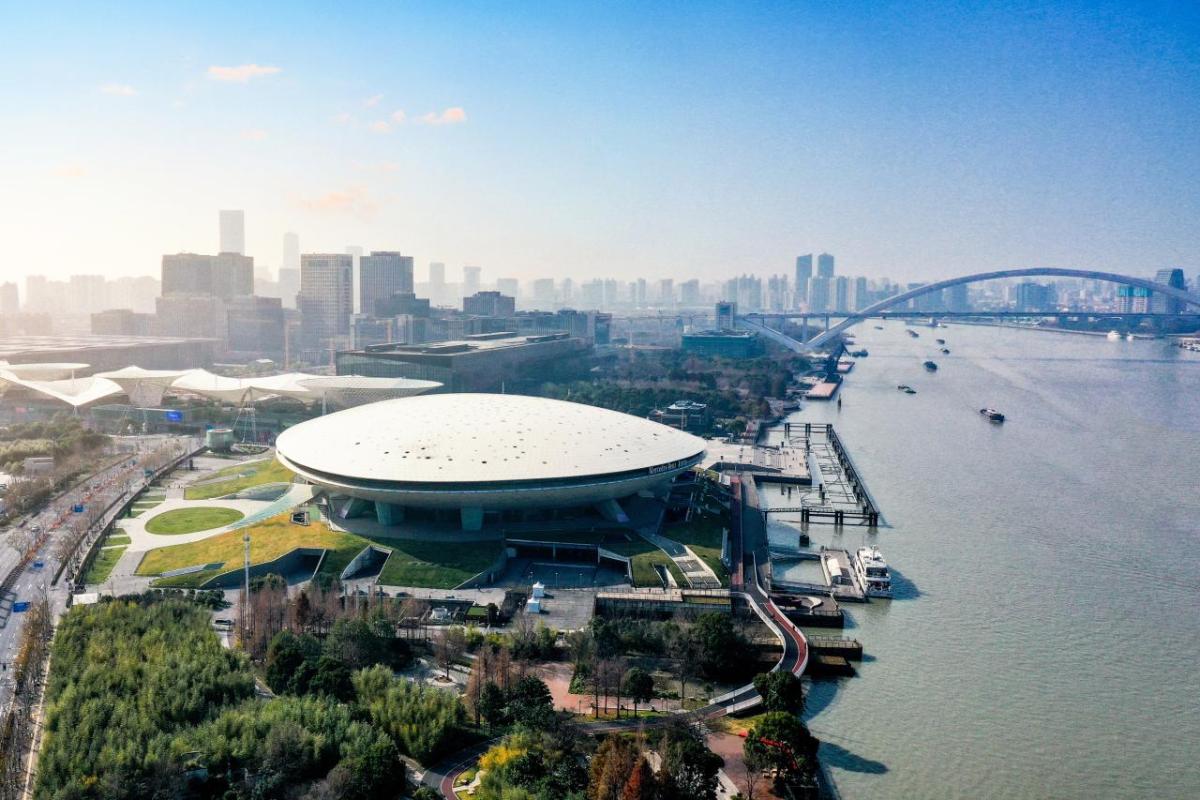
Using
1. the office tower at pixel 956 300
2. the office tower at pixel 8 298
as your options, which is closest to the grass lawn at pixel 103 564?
the office tower at pixel 8 298

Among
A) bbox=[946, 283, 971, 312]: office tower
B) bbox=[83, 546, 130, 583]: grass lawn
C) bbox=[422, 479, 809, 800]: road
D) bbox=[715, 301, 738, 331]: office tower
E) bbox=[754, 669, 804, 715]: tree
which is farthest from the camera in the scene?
bbox=[946, 283, 971, 312]: office tower

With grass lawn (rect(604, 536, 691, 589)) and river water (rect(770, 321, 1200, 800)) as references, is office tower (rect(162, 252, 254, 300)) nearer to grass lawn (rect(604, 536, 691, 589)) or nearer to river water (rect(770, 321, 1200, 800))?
river water (rect(770, 321, 1200, 800))

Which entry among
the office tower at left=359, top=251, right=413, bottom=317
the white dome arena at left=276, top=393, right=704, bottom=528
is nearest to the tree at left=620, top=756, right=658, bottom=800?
the white dome arena at left=276, top=393, right=704, bottom=528

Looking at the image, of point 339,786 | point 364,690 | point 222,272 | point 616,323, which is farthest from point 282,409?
point 616,323

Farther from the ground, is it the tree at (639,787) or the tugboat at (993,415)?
the tugboat at (993,415)

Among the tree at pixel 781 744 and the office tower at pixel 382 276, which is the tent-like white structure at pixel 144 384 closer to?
the tree at pixel 781 744
